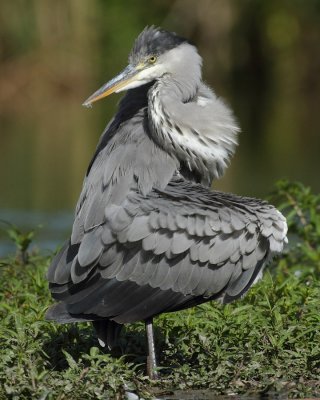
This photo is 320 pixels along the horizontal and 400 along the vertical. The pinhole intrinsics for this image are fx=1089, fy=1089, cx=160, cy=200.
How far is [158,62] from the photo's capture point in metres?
6.61

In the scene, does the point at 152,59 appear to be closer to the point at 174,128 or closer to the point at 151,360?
the point at 174,128

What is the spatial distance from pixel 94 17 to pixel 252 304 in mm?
27080

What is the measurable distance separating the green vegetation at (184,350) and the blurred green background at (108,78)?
528cm

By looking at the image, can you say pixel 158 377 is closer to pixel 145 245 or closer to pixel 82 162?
pixel 145 245

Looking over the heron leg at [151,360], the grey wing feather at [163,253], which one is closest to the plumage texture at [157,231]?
the grey wing feather at [163,253]

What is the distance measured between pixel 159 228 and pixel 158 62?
125 cm

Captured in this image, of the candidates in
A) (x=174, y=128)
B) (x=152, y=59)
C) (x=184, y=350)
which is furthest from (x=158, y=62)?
(x=184, y=350)

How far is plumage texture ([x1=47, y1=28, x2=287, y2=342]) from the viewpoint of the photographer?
5.83 meters

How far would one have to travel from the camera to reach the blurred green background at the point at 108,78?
53.5 feet

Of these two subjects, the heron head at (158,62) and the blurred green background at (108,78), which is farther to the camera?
the blurred green background at (108,78)

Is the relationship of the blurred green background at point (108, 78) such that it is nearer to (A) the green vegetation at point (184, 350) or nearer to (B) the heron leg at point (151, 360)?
(A) the green vegetation at point (184, 350)

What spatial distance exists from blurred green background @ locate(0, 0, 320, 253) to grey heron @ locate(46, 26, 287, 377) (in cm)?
564

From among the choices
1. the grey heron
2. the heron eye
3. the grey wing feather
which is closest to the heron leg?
the grey heron

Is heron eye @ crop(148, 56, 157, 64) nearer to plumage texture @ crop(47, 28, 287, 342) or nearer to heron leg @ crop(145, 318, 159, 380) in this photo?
plumage texture @ crop(47, 28, 287, 342)
